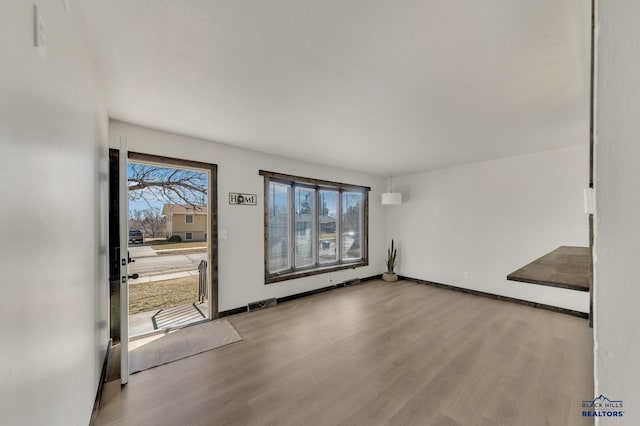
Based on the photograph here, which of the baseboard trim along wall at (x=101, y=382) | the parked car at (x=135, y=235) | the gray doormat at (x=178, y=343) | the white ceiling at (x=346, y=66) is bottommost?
the gray doormat at (x=178, y=343)

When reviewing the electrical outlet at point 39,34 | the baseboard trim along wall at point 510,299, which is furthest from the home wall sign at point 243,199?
the baseboard trim along wall at point 510,299

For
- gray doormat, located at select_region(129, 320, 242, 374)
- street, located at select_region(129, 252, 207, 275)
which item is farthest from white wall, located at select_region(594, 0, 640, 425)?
street, located at select_region(129, 252, 207, 275)

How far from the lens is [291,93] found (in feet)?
6.74

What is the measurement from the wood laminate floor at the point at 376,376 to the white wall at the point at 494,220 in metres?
0.91

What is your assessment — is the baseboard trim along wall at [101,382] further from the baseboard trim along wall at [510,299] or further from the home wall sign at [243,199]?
the baseboard trim along wall at [510,299]

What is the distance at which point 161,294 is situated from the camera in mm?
4492

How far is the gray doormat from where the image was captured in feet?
7.88

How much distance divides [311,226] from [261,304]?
167 cm

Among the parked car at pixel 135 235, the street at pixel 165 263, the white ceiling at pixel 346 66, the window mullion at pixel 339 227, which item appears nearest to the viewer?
the white ceiling at pixel 346 66

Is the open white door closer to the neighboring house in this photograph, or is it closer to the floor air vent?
the floor air vent

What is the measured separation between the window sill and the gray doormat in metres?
0.94

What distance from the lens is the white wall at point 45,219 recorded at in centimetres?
67

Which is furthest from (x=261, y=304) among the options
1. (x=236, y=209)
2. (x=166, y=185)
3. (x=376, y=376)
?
(x=166, y=185)

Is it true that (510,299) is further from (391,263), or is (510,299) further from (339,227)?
(339,227)
